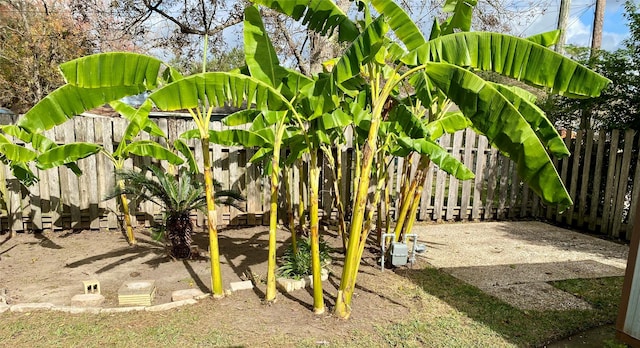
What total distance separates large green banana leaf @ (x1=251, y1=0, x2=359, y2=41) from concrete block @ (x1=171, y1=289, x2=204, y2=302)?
120 inches

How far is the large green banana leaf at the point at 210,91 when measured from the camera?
2.92 meters

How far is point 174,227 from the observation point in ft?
16.6

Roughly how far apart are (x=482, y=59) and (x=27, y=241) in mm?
7086

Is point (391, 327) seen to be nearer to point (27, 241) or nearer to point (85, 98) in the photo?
point (85, 98)

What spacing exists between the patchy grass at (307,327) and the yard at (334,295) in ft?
0.05

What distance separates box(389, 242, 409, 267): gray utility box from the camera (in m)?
4.80

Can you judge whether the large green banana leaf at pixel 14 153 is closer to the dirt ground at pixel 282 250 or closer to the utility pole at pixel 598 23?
the dirt ground at pixel 282 250

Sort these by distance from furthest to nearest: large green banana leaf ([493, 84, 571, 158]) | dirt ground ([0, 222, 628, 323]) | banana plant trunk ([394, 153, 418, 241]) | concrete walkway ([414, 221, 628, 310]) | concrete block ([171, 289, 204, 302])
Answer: banana plant trunk ([394, 153, 418, 241]) < concrete walkway ([414, 221, 628, 310]) < dirt ground ([0, 222, 628, 323]) < concrete block ([171, 289, 204, 302]) < large green banana leaf ([493, 84, 571, 158])

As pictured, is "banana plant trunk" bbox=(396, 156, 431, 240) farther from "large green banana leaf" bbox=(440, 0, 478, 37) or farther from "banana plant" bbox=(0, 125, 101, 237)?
"banana plant" bbox=(0, 125, 101, 237)

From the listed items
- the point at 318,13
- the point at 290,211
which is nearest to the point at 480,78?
the point at 318,13

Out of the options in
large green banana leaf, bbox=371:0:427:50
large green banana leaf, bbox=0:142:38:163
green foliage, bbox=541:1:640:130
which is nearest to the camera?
large green banana leaf, bbox=371:0:427:50

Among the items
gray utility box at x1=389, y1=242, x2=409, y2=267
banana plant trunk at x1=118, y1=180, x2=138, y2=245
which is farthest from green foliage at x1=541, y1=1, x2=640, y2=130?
banana plant trunk at x1=118, y1=180, x2=138, y2=245

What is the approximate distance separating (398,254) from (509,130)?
2656mm

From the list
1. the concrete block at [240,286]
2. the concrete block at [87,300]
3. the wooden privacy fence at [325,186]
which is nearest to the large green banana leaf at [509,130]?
the concrete block at [240,286]
